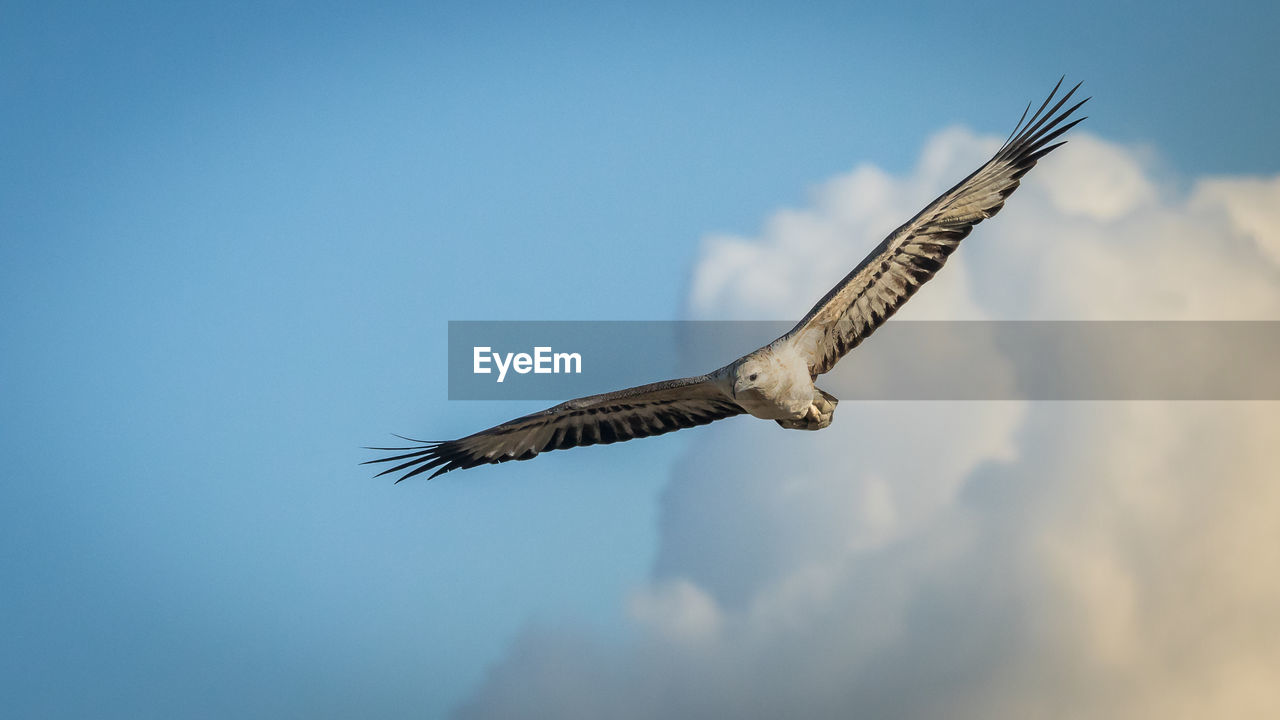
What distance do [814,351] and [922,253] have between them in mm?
1836

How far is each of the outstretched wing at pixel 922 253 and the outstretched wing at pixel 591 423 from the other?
4.83ft

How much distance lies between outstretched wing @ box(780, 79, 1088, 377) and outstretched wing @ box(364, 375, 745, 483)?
147cm

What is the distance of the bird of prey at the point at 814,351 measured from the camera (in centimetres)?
1614

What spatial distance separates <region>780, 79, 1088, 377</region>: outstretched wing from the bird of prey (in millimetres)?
13

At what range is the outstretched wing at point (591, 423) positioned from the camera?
17609 mm

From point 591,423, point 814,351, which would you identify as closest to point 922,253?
point 814,351

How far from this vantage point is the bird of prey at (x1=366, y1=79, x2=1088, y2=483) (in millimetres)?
16141

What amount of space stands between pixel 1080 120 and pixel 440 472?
389 inches

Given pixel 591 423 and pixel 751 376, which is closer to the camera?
pixel 751 376

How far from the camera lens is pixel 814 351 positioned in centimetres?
1684

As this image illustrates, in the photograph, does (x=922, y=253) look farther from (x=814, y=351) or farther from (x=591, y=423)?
(x=591, y=423)

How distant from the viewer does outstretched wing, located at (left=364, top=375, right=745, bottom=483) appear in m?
17.6

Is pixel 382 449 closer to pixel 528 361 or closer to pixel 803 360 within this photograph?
pixel 528 361

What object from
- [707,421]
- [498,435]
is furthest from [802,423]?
[498,435]
